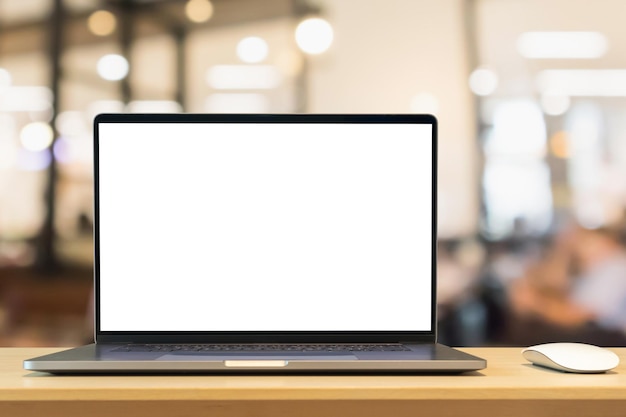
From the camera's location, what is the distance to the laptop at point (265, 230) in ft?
3.02

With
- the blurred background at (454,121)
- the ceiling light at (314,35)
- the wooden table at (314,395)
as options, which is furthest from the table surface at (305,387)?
the ceiling light at (314,35)

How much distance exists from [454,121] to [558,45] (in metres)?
0.49

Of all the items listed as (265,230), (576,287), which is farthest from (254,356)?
(576,287)

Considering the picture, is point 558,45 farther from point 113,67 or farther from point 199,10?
point 113,67

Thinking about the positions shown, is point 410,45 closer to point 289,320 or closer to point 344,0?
point 344,0

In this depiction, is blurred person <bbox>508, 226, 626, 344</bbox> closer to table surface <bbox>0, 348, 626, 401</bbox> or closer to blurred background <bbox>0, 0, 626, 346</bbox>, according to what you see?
blurred background <bbox>0, 0, 626, 346</bbox>

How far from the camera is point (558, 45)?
2643 mm

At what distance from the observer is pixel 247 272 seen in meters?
0.93

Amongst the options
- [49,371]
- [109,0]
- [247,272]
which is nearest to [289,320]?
[247,272]

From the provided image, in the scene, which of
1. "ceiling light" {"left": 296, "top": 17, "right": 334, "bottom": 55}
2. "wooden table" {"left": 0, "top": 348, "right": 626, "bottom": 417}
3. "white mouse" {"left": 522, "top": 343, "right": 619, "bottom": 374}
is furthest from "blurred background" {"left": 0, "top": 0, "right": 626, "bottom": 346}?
"wooden table" {"left": 0, "top": 348, "right": 626, "bottom": 417}

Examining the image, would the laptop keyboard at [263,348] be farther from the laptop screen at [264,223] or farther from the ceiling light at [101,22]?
the ceiling light at [101,22]

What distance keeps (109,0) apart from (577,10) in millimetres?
1784

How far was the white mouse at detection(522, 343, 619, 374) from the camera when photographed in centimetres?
80

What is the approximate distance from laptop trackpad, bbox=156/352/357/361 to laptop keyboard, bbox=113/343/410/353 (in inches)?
1.1
